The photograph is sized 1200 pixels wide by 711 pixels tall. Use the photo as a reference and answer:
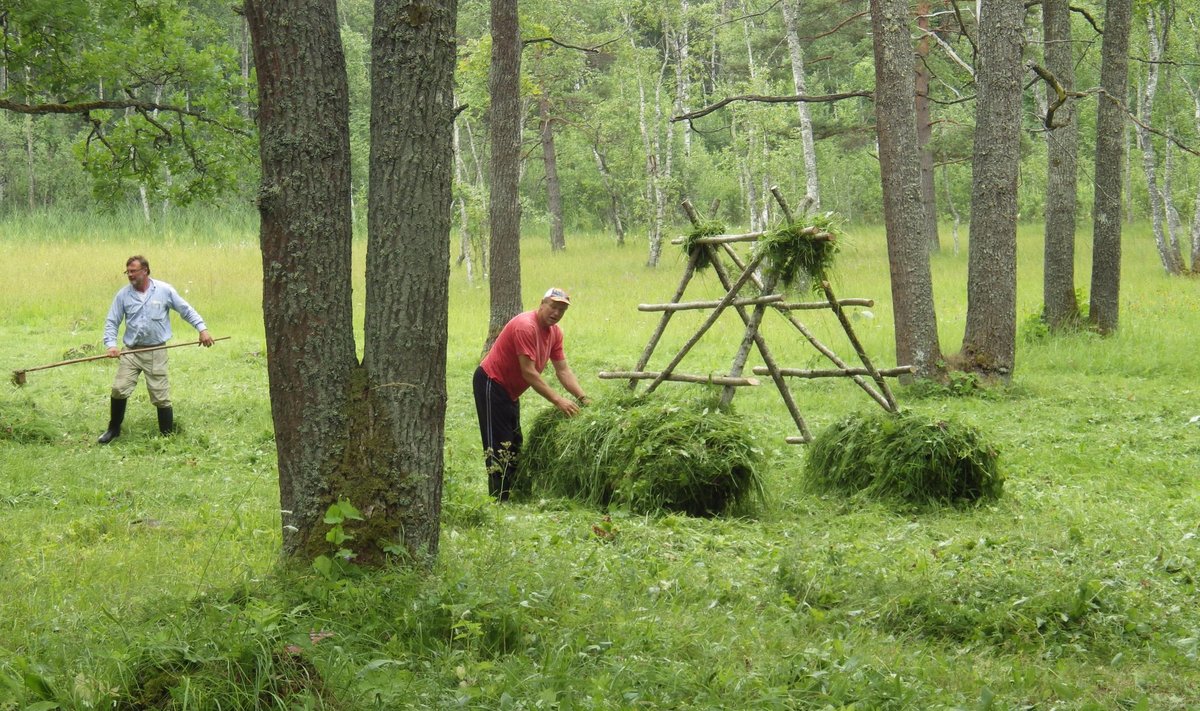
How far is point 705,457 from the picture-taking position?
7.98 m

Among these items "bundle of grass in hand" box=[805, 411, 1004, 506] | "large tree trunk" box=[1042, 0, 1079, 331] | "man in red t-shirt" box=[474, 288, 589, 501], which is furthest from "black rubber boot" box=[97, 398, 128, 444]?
"large tree trunk" box=[1042, 0, 1079, 331]

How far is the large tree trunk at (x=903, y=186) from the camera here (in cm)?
1320

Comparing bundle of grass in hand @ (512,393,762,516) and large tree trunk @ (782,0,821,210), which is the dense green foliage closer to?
large tree trunk @ (782,0,821,210)

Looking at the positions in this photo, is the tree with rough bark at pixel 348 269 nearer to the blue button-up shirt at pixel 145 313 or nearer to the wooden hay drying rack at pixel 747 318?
the wooden hay drying rack at pixel 747 318

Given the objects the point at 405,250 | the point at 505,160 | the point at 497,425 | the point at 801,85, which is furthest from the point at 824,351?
the point at 801,85

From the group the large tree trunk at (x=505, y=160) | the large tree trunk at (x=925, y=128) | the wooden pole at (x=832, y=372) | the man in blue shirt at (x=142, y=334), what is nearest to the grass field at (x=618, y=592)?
the man in blue shirt at (x=142, y=334)

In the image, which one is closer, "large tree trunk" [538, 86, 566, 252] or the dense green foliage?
the dense green foliage

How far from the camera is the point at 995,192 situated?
44.9 feet

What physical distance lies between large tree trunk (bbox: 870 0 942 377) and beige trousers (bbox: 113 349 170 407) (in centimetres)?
807

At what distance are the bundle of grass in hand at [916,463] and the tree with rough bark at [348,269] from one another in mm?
4341

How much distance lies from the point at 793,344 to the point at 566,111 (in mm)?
19634

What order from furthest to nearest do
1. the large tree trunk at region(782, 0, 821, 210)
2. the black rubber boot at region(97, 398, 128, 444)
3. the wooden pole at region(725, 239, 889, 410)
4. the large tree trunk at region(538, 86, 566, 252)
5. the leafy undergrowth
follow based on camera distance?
the large tree trunk at region(538, 86, 566, 252)
the large tree trunk at region(782, 0, 821, 210)
the black rubber boot at region(97, 398, 128, 444)
the wooden pole at region(725, 239, 889, 410)
the leafy undergrowth

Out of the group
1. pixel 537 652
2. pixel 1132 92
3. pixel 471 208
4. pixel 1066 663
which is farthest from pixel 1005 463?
pixel 1132 92

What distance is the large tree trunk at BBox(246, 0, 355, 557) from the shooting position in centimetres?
494
